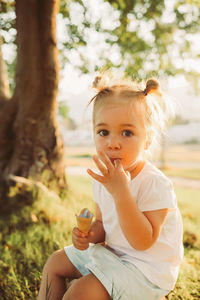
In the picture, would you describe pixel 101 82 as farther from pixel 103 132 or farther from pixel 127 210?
pixel 127 210

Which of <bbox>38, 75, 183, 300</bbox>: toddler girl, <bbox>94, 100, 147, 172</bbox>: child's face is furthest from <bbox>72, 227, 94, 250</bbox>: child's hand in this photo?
<bbox>94, 100, 147, 172</bbox>: child's face

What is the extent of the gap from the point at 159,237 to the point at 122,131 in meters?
0.61

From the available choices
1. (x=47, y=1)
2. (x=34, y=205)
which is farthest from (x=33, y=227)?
(x=47, y=1)

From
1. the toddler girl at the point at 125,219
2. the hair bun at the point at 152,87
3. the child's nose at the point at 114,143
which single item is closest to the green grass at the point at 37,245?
the toddler girl at the point at 125,219

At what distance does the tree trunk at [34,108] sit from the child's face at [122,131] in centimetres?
249

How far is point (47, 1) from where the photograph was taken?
3729 mm

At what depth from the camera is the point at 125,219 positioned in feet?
4.45

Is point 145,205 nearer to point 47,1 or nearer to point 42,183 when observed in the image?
point 42,183

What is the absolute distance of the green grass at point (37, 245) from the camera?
1.91 m

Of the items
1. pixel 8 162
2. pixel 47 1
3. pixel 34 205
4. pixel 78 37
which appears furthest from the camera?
pixel 78 37

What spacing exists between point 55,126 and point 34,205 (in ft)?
4.05

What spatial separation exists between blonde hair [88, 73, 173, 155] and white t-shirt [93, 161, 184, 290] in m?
0.28

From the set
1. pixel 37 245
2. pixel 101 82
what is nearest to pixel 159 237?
pixel 101 82

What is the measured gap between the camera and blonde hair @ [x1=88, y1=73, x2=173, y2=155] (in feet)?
5.35
